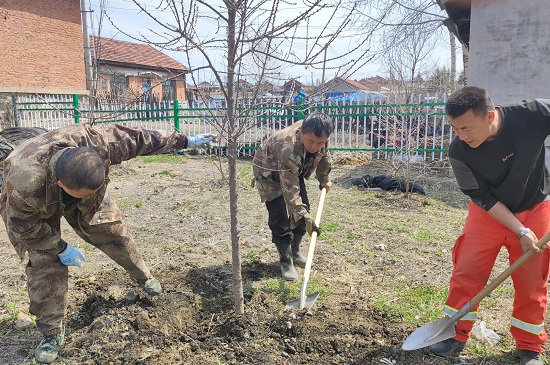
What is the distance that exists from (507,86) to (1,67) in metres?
17.9

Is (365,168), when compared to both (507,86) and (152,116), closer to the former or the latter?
(507,86)

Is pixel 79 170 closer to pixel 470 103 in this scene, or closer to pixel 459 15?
pixel 470 103

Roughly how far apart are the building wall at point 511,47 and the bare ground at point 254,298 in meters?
2.48

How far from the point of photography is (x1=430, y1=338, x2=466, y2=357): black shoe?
2471 mm

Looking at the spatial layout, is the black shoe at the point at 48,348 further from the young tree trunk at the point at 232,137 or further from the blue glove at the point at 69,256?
the young tree trunk at the point at 232,137

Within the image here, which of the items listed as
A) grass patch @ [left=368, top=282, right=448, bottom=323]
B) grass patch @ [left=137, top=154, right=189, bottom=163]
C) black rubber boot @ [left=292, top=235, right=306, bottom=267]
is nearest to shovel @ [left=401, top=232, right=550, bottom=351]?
grass patch @ [left=368, top=282, right=448, bottom=323]

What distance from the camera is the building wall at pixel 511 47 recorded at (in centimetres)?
635

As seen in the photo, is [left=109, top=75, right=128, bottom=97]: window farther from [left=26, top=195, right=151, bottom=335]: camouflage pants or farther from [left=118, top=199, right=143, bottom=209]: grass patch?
[left=118, top=199, right=143, bottom=209]: grass patch

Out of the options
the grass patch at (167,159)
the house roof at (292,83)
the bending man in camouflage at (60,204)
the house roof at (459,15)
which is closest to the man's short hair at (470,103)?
the house roof at (292,83)

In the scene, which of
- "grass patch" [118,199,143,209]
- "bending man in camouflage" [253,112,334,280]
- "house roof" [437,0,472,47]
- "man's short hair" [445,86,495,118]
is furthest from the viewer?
"house roof" [437,0,472,47]

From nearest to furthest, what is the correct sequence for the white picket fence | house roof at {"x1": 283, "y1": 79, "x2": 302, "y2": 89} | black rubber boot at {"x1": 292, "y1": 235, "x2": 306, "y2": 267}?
house roof at {"x1": 283, "y1": 79, "x2": 302, "y2": 89} → black rubber boot at {"x1": 292, "y1": 235, "x2": 306, "y2": 267} → the white picket fence

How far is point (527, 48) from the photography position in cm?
647

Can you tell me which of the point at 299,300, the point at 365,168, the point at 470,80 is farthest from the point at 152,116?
the point at 299,300

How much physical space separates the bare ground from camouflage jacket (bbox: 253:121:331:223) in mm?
714
